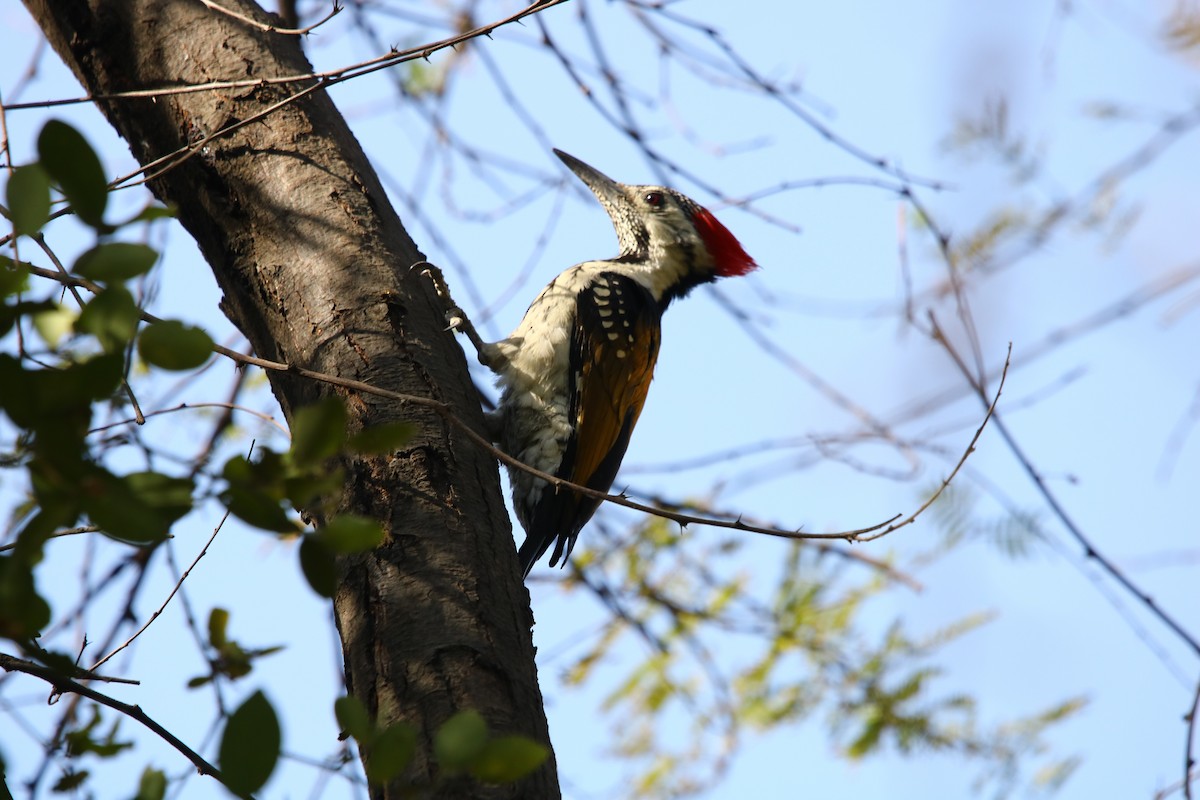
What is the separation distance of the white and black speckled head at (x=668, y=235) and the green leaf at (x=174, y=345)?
3.86 m

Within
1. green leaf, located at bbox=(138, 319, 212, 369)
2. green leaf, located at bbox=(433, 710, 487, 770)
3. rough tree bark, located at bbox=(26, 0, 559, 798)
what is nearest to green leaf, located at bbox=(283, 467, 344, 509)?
green leaf, located at bbox=(138, 319, 212, 369)

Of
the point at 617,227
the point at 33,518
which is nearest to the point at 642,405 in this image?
the point at 617,227

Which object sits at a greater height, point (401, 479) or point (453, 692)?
point (401, 479)

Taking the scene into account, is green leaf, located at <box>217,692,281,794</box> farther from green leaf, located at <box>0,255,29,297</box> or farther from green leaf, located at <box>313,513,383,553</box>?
green leaf, located at <box>0,255,29,297</box>

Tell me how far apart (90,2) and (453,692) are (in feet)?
6.97

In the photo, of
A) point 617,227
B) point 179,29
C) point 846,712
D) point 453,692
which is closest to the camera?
point 453,692

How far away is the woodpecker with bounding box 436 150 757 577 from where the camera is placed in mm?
3959

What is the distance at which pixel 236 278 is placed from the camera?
255 cm

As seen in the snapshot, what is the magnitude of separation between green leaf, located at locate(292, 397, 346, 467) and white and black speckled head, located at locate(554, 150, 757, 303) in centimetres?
392

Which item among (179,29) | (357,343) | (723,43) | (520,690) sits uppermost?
(723,43)

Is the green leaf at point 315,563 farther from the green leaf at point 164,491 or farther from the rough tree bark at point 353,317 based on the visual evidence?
the rough tree bark at point 353,317

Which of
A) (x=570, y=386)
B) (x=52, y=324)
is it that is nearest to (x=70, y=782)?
(x=52, y=324)

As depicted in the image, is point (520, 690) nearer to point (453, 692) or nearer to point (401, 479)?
point (453, 692)

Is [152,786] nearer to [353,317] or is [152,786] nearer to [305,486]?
[305,486]
